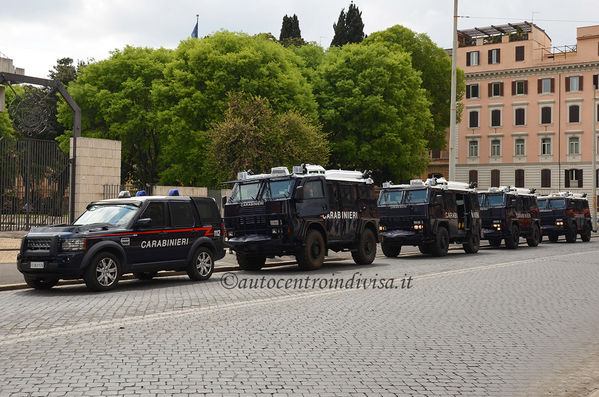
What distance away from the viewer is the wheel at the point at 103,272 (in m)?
13.2

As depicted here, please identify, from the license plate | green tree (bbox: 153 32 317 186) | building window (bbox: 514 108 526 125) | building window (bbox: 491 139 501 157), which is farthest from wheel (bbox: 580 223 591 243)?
building window (bbox: 491 139 501 157)

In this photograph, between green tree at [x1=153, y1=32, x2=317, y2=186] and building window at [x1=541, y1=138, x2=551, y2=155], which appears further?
building window at [x1=541, y1=138, x2=551, y2=155]

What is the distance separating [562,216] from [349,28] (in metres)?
36.8

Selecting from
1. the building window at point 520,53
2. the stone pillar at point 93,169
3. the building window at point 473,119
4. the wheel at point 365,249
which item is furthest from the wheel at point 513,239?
the building window at point 473,119

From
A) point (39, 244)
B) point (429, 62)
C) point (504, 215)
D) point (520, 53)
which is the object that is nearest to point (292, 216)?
point (39, 244)

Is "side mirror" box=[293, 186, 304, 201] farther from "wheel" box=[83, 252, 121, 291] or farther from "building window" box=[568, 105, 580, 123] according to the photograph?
"building window" box=[568, 105, 580, 123]

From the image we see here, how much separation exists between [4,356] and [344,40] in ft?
213

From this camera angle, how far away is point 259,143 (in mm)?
28656

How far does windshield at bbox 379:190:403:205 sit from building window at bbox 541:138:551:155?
177 feet

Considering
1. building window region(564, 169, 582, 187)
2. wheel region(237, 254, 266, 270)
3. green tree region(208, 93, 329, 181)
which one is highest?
building window region(564, 169, 582, 187)

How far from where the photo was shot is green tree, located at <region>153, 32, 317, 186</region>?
42.1m

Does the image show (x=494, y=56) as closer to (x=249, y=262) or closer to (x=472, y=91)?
(x=472, y=91)

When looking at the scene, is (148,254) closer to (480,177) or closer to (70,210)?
(70,210)

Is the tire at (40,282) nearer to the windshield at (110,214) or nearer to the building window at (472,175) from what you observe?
the windshield at (110,214)
